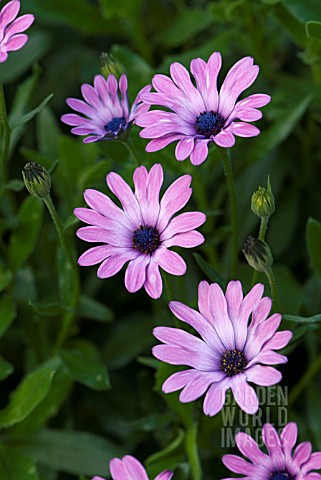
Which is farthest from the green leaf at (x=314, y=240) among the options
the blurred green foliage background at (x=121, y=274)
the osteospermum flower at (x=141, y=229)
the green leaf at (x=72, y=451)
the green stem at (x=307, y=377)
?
the green leaf at (x=72, y=451)

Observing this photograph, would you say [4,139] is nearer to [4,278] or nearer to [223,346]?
[4,278]

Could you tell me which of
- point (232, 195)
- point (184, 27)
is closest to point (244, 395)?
point (232, 195)

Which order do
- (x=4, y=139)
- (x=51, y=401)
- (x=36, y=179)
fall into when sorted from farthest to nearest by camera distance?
(x=51, y=401), (x=4, y=139), (x=36, y=179)

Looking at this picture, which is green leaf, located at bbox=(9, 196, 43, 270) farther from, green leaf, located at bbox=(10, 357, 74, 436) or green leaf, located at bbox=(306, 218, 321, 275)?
green leaf, located at bbox=(306, 218, 321, 275)

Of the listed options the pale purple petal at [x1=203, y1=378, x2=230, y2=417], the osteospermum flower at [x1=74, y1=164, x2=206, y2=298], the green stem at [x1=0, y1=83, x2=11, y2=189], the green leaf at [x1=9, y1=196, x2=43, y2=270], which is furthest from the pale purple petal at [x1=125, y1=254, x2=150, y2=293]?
the green leaf at [x1=9, y1=196, x2=43, y2=270]

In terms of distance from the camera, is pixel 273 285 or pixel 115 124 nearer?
pixel 273 285

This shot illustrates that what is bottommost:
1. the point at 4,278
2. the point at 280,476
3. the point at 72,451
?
the point at 72,451
